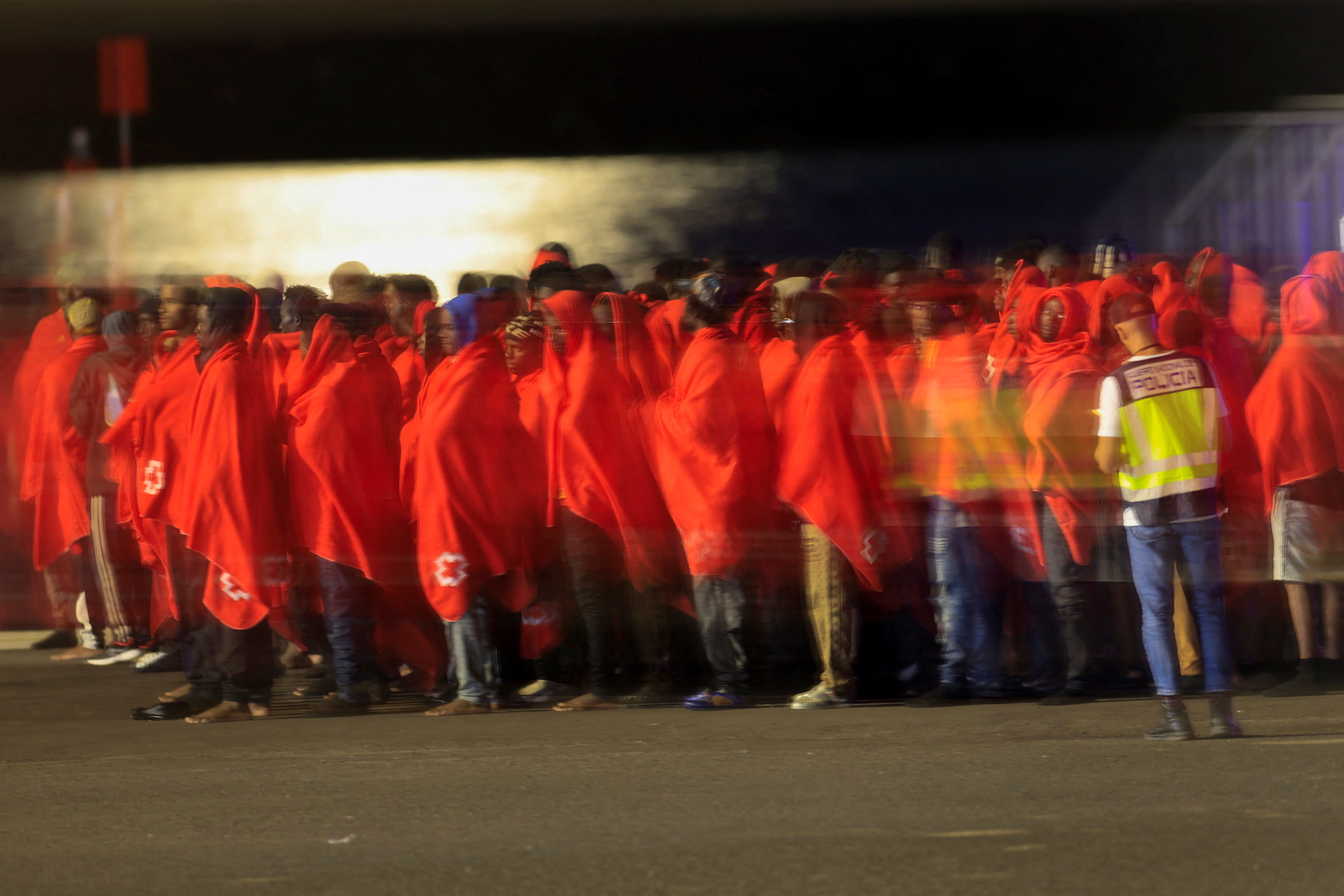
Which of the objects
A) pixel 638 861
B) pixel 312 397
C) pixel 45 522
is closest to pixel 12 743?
pixel 312 397

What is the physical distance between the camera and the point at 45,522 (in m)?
7.09

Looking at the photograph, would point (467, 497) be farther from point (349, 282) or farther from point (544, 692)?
point (349, 282)

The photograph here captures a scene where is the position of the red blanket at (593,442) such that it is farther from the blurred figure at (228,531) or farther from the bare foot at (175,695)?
the bare foot at (175,695)

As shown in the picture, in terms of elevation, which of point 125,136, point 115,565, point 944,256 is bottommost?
point 115,565

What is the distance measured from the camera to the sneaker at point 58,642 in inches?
289

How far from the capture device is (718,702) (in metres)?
5.65

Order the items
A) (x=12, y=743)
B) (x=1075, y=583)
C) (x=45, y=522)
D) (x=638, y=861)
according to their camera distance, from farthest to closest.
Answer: (x=45, y=522) → (x=1075, y=583) → (x=12, y=743) → (x=638, y=861)

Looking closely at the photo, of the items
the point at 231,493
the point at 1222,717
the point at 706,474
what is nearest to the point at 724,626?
the point at 706,474

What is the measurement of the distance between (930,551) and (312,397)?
2289 millimetres

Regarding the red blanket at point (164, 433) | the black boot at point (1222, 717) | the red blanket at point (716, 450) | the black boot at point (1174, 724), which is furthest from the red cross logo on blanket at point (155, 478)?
the black boot at point (1222, 717)

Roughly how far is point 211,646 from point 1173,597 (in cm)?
325

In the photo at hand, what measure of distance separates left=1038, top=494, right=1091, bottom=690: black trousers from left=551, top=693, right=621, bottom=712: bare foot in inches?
63.5

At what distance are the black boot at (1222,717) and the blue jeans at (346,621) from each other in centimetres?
288

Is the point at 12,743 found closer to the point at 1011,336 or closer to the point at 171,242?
the point at 171,242
